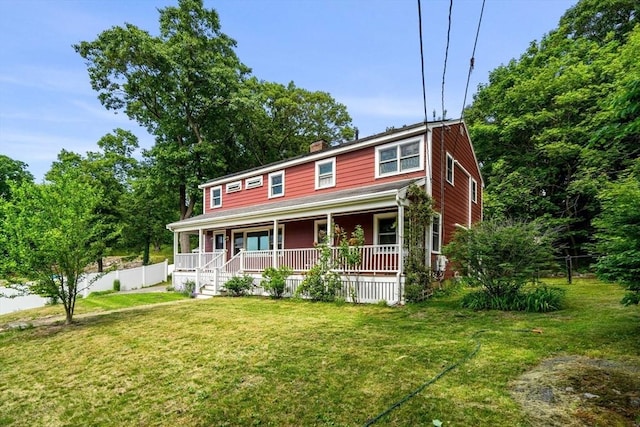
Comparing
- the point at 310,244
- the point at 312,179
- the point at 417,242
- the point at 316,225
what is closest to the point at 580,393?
the point at 417,242

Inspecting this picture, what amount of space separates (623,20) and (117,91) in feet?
115

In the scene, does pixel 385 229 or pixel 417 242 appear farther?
pixel 385 229

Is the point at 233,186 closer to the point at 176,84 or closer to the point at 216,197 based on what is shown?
the point at 216,197

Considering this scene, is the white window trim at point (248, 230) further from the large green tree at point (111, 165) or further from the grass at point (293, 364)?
the large green tree at point (111, 165)

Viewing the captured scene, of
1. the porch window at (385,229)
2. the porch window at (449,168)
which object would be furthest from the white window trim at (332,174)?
the porch window at (449,168)

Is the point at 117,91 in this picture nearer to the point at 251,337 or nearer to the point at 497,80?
the point at 251,337

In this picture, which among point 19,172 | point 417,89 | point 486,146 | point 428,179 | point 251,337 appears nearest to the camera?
point 251,337

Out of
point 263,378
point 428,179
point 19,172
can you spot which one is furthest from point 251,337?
point 19,172

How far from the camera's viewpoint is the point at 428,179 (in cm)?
1180

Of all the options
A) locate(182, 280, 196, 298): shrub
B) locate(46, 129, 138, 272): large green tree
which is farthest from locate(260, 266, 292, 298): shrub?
locate(46, 129, 138, 272): large green tree

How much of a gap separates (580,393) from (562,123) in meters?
20.8

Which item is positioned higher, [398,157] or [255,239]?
[398,157]

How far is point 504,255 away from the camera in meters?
8.33

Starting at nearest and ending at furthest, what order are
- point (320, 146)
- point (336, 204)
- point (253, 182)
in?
1. point (336, 204)
2. point (320, 146)
3. point (253, 182)
